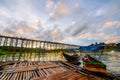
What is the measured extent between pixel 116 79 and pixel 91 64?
3.32 metres

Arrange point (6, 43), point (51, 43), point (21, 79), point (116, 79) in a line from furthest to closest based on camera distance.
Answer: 1. point (51, 43)
2. point (6, 43)
3. point (116, 79)
4. point (21, 79)

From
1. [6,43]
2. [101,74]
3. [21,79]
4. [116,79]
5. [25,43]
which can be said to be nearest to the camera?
[21,79]

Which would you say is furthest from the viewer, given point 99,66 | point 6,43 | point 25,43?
point 25,43

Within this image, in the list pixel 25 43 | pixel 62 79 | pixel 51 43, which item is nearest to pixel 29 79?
pixel 62 79

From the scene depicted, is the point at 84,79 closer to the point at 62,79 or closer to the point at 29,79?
the point at 62,79

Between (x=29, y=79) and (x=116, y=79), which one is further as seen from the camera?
(x=116, y=79)

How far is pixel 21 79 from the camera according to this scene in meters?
4.42

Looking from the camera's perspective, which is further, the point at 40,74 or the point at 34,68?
the point at 34,68

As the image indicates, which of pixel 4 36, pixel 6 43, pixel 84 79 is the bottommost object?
pixel 84 79

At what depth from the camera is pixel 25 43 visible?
11.3 meters

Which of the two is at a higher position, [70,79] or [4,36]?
[4,36]

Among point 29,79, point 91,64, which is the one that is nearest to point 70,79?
point 29,79

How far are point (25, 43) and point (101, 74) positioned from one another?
28.8 feet

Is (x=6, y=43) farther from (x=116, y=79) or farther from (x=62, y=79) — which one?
(x=116, y=79)
